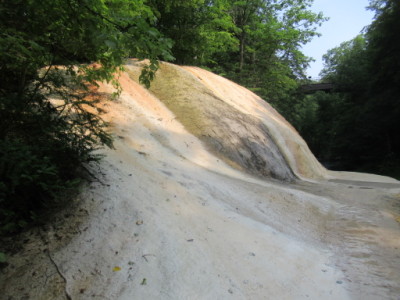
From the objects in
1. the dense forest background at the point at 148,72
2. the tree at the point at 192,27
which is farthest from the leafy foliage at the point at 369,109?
the tree at the point at 192,27

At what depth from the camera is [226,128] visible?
11656 mm

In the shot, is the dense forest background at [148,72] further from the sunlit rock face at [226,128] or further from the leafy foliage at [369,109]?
the sunlit rock face at [226,128]

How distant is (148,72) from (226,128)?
826 centimetres

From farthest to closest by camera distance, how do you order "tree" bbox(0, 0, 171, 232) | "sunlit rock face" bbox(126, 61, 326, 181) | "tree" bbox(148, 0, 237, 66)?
"tree" bbox(148, 0, 237, 66) < "sunlit rock face" bbox(126, 61, 326, 181) < "tree" bbox(0, 0, 171, 232)

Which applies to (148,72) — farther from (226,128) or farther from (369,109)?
(369,109)

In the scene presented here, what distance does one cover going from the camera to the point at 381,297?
4.21 m

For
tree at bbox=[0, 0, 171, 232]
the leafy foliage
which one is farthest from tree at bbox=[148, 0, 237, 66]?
the leafy foliage

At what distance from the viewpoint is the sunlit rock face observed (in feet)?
36.1

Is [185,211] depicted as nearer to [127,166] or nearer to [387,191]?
[127,166]

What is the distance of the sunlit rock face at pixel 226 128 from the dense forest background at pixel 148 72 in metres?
1.84

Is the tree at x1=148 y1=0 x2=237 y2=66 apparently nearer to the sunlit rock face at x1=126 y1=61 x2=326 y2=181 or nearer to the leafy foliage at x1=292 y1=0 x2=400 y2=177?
the sunlit rock face at x1=126 y1=61 x2=326 y2=181

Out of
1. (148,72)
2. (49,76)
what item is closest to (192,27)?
(49,76)

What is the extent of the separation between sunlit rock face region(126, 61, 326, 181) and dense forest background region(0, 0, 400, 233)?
184 cm

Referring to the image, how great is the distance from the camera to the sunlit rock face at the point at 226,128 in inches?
433
